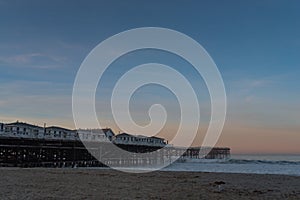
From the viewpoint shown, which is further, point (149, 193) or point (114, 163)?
point (114, 163)

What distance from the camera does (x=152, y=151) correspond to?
73812 millimetres

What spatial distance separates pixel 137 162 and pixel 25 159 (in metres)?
23.4

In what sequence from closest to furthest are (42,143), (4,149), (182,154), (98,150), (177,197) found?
1. (177,197)
2. (4,149)
3. (42,143)
4. (98,150)
5. (182,154)

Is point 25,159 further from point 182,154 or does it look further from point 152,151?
point 182,154

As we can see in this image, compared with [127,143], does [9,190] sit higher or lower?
lower

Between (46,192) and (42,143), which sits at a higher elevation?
(42,143)

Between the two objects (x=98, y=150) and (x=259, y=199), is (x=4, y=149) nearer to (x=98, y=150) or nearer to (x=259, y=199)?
(x=98, y=150)

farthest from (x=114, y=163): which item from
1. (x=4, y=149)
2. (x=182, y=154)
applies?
(x=182, y=154)

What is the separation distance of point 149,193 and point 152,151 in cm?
6072

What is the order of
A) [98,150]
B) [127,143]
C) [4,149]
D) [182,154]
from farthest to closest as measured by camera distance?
1. [182,154]
2. [127,143]
3. [98,150]
4. [4,149]

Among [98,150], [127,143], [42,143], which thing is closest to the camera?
[42,143]

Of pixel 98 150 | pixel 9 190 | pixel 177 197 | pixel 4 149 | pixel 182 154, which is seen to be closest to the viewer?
pixel 177 197

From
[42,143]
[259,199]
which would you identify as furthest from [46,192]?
[42,143]

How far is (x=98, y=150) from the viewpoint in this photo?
5744cm
